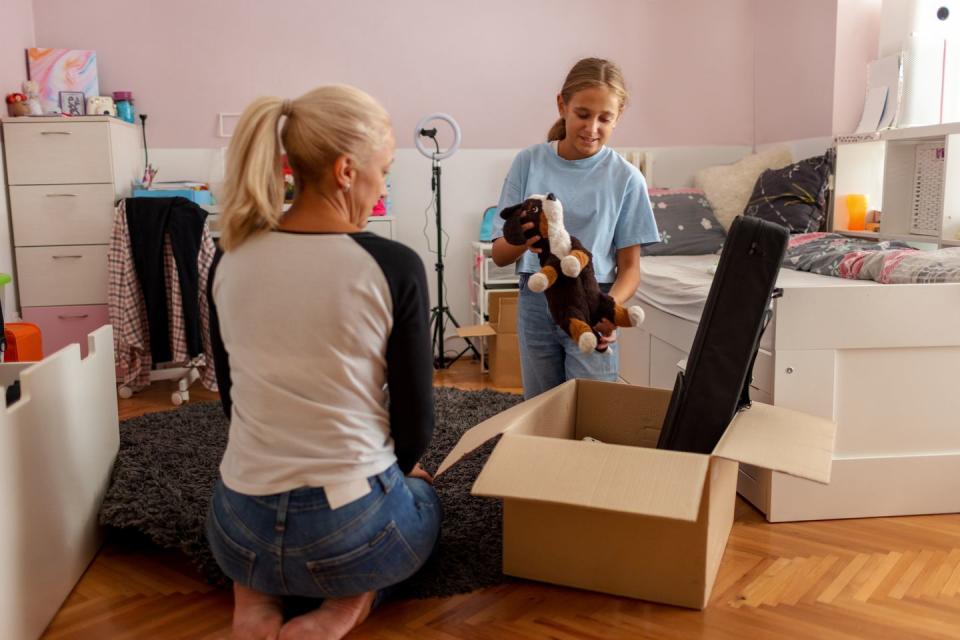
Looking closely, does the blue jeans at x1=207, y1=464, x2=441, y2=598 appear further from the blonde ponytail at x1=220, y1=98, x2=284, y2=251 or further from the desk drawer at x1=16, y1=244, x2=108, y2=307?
the desk drawer at x1=16, y1=244, x2=108, y2=307

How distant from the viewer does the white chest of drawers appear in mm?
3395

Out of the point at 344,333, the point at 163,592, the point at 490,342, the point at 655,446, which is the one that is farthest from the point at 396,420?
the point at 490,342

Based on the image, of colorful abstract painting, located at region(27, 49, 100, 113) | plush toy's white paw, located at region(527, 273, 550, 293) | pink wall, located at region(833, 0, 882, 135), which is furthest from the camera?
colorful abstract painting, located at region(27, 49, 100, 113)

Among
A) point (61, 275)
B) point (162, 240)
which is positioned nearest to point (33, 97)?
point (61, 275)

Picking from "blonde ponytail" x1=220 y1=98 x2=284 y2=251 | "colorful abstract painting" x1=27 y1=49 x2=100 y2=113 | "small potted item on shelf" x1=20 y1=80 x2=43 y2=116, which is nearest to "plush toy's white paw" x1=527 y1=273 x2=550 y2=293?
"blonde ponytail" x1=220 y1=98 x2=284 y2=251

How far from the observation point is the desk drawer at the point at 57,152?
338cm

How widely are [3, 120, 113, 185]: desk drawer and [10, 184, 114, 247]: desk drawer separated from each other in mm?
37

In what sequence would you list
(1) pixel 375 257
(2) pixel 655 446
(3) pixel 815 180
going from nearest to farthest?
(1) pixel 375 257 < (2) pixel 655 446 < (3) pixel 815 180

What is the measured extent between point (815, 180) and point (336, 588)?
2642 millimetres

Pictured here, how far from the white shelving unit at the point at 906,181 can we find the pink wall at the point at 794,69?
22 centimetres

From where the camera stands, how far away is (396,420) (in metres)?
1.45

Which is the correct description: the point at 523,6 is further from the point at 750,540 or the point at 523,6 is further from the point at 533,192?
the point at 750,540

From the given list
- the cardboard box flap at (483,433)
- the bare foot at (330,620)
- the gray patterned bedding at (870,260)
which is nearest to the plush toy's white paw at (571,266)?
the cardboard box flap at (483,433)

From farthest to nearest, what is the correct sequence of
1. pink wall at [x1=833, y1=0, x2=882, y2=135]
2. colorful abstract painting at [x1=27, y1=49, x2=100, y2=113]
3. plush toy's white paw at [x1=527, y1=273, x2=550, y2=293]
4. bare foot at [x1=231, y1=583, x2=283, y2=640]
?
1. colorful abstract painting at [x1=27, y1=49, x2=100, y2=113]
2. pink wall at [x1=833, y1=0, x2=882, y2=135]
3. plush toy's white paw at [x1=527, y1=273, x2=550, y2=293]
4. bare foot at [x1=231, y1=583, x2=283, y2=640]
